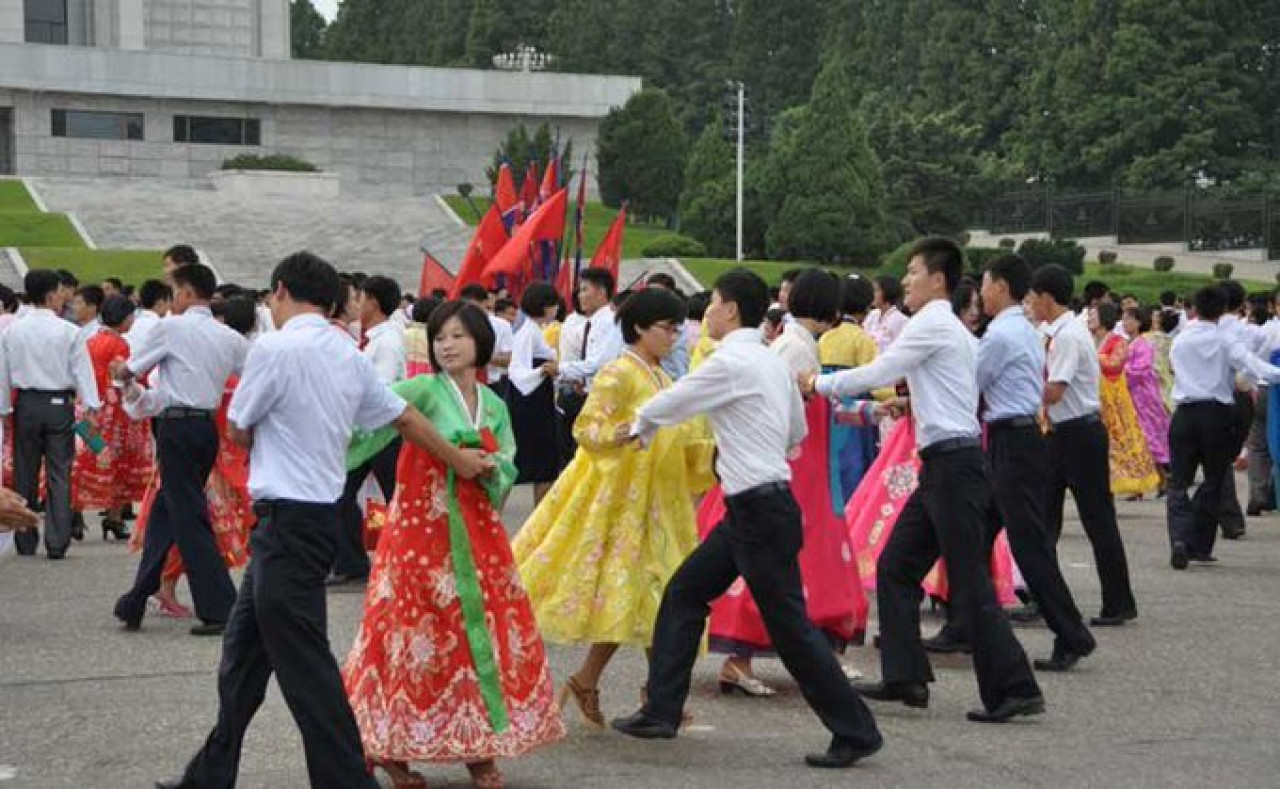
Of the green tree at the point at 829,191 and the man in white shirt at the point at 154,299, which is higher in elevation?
the green tree at the point at 829,191

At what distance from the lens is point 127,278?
39.4m

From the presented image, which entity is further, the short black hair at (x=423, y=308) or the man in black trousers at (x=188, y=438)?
the short black hair at (x=423, y=308)

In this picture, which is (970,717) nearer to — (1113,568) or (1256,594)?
(1113,568)

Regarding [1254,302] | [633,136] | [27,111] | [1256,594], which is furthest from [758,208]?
[1256,594]

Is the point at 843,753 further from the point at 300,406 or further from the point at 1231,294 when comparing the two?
the point at 1231,294

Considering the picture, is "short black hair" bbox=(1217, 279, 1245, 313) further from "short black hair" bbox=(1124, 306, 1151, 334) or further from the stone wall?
the stone wall

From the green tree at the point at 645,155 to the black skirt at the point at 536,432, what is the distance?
45.4 metres

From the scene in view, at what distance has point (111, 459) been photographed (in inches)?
574

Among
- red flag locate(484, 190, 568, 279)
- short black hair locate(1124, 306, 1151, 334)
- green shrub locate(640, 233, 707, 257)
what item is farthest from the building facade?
short black hair locate(1124, 306, 1151, 334)

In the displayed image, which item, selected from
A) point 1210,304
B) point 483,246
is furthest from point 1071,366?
point 483,246

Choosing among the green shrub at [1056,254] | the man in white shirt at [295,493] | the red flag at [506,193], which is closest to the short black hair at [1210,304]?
the man in white shirt at [295,493]

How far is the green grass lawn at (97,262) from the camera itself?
3962cm

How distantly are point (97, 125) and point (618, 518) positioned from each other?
57.2 meters

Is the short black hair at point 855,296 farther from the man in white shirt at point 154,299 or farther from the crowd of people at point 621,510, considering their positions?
the man in white shirt at point 154,299
